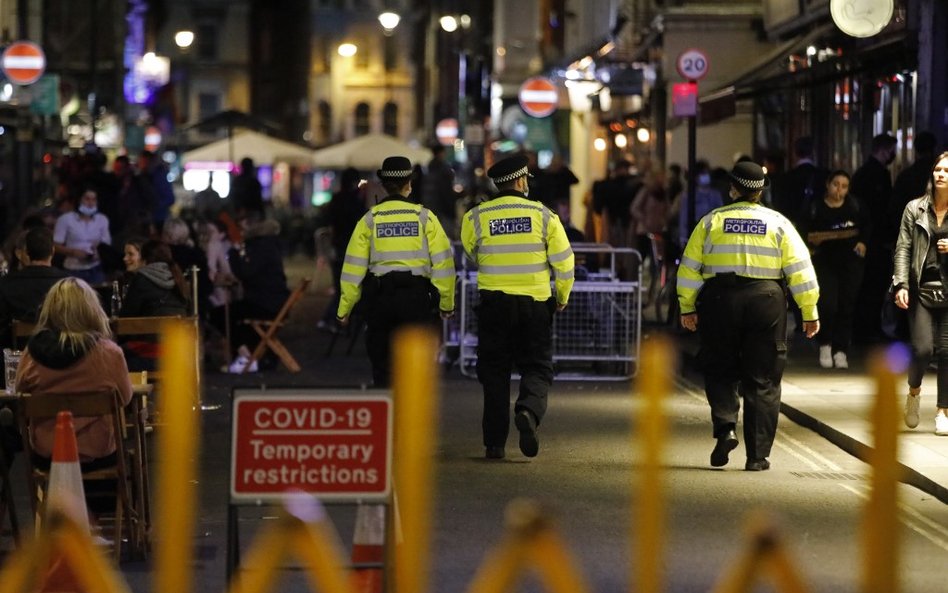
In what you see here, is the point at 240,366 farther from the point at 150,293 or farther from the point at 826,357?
the point at 826,357

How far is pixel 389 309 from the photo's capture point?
41.5ft

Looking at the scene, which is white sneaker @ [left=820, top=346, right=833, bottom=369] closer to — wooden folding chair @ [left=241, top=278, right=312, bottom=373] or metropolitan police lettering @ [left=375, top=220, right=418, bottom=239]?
wooden folding chair @ [left=241, top=278, right=312, bottom=373]

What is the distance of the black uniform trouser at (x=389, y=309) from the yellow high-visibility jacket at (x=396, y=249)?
7 centimetres

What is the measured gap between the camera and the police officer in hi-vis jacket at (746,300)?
12.3 m

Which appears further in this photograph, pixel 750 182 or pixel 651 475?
pixel 750 182

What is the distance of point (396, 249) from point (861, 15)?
9508 millimetres

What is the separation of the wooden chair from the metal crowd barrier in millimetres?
8433

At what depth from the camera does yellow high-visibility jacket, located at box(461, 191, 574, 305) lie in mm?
12875

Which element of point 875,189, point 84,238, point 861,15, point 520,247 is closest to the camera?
point 520,247

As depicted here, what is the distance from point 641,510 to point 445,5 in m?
83.4

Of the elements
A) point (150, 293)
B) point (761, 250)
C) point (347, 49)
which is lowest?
point (150, 293)

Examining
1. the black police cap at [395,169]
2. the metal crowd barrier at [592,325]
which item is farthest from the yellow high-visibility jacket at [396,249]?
the metal crowd barrier at [592,325]

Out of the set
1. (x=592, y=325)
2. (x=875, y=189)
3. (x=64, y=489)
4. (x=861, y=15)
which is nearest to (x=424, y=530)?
(x=64, y=489)

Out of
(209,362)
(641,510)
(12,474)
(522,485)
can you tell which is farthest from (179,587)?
(209,362)
